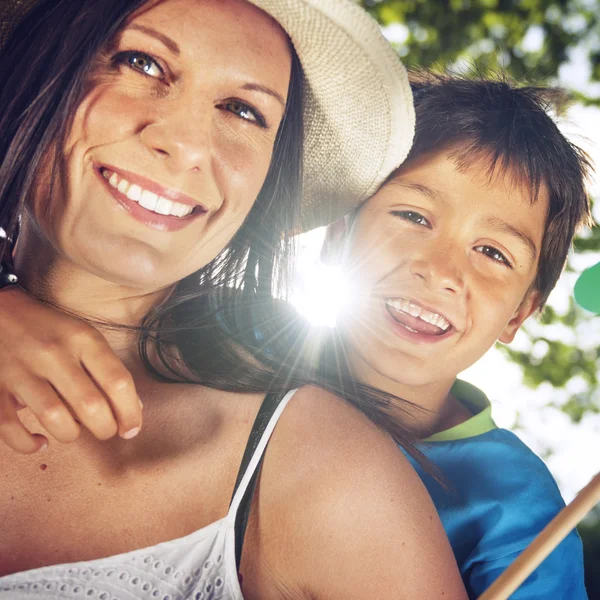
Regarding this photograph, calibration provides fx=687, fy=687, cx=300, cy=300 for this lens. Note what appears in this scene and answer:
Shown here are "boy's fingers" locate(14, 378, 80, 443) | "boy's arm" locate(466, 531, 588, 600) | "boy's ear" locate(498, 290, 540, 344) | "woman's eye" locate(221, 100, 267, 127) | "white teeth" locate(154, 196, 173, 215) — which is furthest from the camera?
"boy's ear" locate(498, 290, 540, 344)

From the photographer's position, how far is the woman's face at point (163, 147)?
1.25 m

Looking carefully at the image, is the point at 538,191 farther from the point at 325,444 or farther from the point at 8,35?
the point at 8,35

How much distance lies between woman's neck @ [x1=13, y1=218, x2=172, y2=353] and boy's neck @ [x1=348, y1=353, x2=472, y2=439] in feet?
2.81

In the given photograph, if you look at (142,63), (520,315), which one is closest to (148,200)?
(142,63)

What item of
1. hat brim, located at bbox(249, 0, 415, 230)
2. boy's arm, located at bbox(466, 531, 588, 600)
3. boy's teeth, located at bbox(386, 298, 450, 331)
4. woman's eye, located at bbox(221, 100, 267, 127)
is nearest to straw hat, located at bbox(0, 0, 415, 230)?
hat brim, located at bbox(249, 0, 415, 230)

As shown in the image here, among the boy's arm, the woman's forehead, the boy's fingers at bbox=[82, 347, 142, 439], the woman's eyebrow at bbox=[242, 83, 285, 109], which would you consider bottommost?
the boy's arm

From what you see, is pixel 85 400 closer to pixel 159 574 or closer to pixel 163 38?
pixel 159 574

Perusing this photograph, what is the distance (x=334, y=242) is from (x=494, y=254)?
0.55m

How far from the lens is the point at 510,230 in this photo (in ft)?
6.75

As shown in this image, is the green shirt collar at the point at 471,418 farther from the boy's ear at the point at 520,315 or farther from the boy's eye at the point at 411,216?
the boy's eye at the point at 411,216

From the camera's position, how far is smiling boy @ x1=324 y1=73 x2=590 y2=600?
192 cm

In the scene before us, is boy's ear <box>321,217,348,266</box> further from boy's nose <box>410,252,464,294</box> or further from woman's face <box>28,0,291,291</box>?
woman's face <box>28,0,291,291</box>

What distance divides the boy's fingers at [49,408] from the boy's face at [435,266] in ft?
3.82

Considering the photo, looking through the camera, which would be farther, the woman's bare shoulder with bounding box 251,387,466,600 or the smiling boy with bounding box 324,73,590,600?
the smiling boy with bounding box 324,73,590,600
